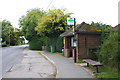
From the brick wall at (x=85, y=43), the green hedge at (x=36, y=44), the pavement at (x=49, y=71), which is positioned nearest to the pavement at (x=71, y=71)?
the pavement at (x=49, y=71)

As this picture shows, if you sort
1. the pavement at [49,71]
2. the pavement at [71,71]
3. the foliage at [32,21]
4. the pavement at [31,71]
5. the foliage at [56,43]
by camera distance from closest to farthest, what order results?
1. the pavement at [71,71]
2. the pavement at [49,71]
3. the pavement at [31,71]
4. the foliage at [56,43]
5. the foliage at [32,21]

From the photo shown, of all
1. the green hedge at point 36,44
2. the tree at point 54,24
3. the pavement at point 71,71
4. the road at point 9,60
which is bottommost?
the road at point 9,60

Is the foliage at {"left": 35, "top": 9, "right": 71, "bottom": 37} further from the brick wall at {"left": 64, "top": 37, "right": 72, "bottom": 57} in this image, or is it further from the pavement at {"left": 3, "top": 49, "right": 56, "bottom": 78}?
the pavement at {"left": 3, "top": 49, "right": 56, "bottom": 78}

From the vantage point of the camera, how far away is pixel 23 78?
311 inches

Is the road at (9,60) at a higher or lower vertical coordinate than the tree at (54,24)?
lower

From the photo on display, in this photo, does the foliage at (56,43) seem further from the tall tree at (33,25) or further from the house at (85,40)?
the house at (85,40)

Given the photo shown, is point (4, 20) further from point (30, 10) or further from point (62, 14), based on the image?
point (62, 14)

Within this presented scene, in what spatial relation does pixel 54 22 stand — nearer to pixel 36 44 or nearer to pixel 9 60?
pixel 9 60

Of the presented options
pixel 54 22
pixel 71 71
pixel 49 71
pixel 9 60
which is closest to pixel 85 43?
pixel 49 71

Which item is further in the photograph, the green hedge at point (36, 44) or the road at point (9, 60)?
the green hedge at point (36, 44)

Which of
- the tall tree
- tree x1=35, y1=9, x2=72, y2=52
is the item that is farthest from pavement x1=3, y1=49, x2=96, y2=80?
the tall tree

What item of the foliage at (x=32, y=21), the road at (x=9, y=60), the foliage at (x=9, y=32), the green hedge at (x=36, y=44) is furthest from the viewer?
the foliage at (x=9, y=32)

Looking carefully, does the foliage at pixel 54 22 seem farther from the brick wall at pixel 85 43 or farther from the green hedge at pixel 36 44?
the green hedge at pixel 36 44

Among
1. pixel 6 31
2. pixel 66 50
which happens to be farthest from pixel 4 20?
pixel 66 50
